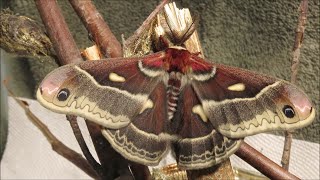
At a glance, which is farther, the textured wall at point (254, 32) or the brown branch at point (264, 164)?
the textured wall at point (254, 32)

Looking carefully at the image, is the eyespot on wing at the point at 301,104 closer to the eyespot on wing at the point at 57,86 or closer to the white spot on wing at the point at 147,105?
the white spot on wing at the point at 147,105

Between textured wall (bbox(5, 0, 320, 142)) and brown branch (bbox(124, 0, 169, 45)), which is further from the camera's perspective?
textured wall (bbox(5, 0, 320, 142))

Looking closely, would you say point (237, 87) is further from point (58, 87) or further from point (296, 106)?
point (58, 87)

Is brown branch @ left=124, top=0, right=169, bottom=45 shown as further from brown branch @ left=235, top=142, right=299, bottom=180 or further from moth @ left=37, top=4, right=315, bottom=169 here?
brown branch @ left=235, top=142, right=299, bottom=180

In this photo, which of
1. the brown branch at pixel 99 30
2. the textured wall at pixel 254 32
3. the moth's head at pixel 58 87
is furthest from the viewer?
the textured wall at pixel 254 32

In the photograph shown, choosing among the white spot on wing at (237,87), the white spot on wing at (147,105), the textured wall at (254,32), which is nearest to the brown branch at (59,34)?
the white spot on wing at (147,105)

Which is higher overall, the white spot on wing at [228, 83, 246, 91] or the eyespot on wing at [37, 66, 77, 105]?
the eyespot on wing at [37, 66, 77, 105]

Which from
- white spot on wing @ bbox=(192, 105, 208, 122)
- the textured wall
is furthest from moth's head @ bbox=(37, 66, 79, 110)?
the textured wall

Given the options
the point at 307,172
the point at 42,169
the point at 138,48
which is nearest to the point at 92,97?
the point at 138,48
